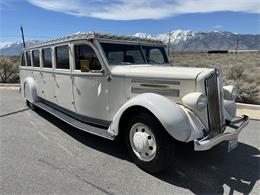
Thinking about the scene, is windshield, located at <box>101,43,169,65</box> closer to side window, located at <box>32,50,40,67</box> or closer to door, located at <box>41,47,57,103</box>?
door, located at <box>41,47,57,103</box>

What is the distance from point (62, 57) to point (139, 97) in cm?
260

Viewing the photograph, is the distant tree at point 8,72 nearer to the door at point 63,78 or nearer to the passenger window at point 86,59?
the door at point 63,78

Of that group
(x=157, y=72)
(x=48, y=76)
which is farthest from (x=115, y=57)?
(x=48, y=76)

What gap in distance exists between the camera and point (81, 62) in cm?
501

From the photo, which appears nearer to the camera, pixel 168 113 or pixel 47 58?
pixel 168 113

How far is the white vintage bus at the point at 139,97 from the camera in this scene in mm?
3871

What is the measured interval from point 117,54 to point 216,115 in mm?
2077

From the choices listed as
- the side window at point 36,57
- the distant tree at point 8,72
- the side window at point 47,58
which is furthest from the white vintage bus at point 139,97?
the distant tree at point 8,72

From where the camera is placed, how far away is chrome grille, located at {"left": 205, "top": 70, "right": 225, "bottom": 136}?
411 centimetres

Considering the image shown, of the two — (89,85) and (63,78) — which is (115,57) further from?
(63,78)

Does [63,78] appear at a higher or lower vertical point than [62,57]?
lower

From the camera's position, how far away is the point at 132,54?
5.42 m

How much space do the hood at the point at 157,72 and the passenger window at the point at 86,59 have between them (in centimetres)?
41

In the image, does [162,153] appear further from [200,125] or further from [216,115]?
[216,115]
